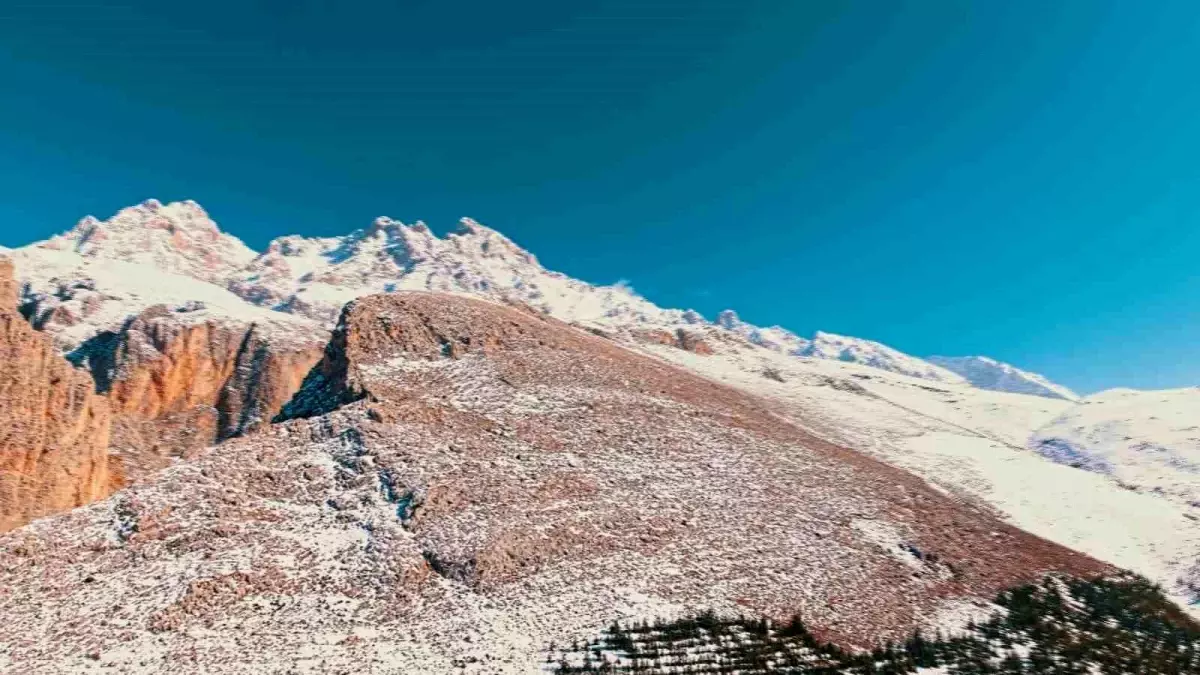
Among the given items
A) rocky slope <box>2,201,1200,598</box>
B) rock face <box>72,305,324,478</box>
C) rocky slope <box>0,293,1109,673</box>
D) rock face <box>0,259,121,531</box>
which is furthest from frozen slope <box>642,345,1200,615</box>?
rock face <box>72,305,324,478</box>

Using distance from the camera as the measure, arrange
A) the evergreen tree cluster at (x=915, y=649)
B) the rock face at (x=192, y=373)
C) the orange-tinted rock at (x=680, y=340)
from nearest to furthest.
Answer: the evergreen tree cluster at (x=915, y=649) → the rock face at (x=192, y=373) → the orange-tinted rock at (x=680, y=340)

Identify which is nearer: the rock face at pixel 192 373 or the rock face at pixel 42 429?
the rock face at pixel 42 429

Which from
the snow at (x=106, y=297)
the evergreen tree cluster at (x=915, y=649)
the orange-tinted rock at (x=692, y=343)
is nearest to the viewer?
the evergreen tree cluster at (x=915, y=649)

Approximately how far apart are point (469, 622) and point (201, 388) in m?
80.6

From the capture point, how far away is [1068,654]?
23500mm

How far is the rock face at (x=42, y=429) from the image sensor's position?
31.9 meters

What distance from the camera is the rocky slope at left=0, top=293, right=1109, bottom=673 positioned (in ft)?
70.5

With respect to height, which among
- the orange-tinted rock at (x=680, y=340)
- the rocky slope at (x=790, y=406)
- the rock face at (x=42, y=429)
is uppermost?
the orange-tinted rock at (x=680, y=340)

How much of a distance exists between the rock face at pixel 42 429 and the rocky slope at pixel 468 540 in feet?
32.2

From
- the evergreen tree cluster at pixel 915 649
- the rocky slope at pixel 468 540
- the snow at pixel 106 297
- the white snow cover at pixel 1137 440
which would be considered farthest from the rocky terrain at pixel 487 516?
the snow at pixel 106 297

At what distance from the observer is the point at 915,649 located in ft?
75.5

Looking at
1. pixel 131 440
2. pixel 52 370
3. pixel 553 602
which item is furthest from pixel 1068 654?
pixel 131 440

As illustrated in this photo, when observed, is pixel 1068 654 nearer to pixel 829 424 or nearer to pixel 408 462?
pixel 408 462

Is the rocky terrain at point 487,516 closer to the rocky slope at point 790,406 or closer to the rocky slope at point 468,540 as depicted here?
the rocky slope at point 468,540
